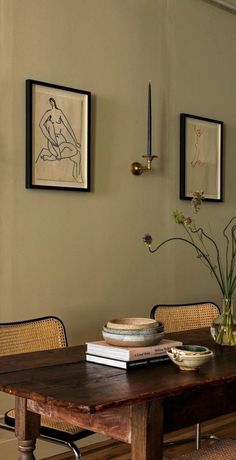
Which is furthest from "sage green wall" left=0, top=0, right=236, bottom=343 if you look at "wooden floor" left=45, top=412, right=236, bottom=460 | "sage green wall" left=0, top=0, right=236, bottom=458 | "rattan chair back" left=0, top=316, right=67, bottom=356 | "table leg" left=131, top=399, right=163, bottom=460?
"table leg" left=131, top=399, right=163, bottom=460

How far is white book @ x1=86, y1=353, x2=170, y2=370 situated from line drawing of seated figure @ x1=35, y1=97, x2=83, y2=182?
1.38 meters

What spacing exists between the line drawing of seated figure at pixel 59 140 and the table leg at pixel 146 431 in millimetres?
1796

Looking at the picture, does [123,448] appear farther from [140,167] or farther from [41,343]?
[140,167]

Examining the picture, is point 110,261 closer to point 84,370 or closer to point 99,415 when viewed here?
point 84,370

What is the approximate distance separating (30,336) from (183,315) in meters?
0.92

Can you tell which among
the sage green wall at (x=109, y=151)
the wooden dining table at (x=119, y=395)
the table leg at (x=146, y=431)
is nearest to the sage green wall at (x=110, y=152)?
the sage green wall at (x=109, y=151)

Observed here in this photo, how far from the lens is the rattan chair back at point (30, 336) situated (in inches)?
106

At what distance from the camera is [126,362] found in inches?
83.3

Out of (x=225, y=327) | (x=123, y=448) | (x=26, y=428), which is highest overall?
(x=225, y=327)

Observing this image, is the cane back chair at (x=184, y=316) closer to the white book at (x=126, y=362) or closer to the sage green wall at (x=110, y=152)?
the sage green wall at (x=110, y=152)

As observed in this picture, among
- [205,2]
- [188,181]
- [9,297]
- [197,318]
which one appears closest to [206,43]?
[205,2]

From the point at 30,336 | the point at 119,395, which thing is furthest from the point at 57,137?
the point at 119,395

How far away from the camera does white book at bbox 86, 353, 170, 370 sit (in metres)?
2.12

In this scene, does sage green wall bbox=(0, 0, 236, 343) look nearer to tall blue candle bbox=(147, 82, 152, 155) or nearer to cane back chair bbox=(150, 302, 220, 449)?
tall blue candle bbox=(147, 82, 152, 155)
